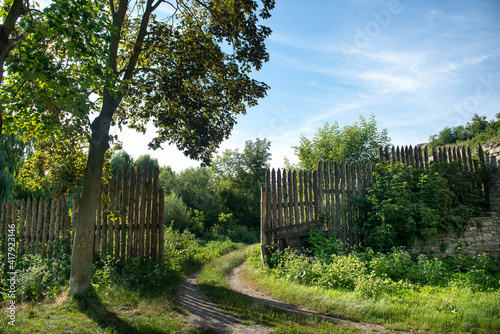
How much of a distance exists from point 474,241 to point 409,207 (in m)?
2.43

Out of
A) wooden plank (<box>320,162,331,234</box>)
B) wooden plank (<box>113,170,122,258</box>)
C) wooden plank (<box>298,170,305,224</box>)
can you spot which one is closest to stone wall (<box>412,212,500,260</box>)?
wooden plank (<box>320,162,331,234</box>)

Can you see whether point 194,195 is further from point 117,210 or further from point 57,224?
point 117,210

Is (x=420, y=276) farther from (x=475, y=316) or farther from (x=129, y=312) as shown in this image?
(x=129, y=312)

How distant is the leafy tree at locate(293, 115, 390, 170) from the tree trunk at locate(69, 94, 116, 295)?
51.8 ft

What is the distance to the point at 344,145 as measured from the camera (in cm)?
2055

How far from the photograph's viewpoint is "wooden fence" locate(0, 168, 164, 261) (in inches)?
327

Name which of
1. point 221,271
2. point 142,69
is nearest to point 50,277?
point 221,271

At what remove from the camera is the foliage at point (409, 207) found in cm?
901

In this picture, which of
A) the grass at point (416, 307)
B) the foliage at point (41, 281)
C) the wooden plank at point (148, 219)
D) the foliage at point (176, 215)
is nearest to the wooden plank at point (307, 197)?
the grass at point (416, 307)

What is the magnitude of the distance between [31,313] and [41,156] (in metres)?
3.58

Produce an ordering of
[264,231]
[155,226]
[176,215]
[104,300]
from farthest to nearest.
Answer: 1. [176,215]
2. [264,231]
3. [155,226]
4. [104,300]

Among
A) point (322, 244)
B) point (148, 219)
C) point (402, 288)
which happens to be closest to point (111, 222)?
point (148, 219)

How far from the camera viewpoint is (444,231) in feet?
30.6

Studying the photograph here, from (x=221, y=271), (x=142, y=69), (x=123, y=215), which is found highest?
(x=142, y=69)
